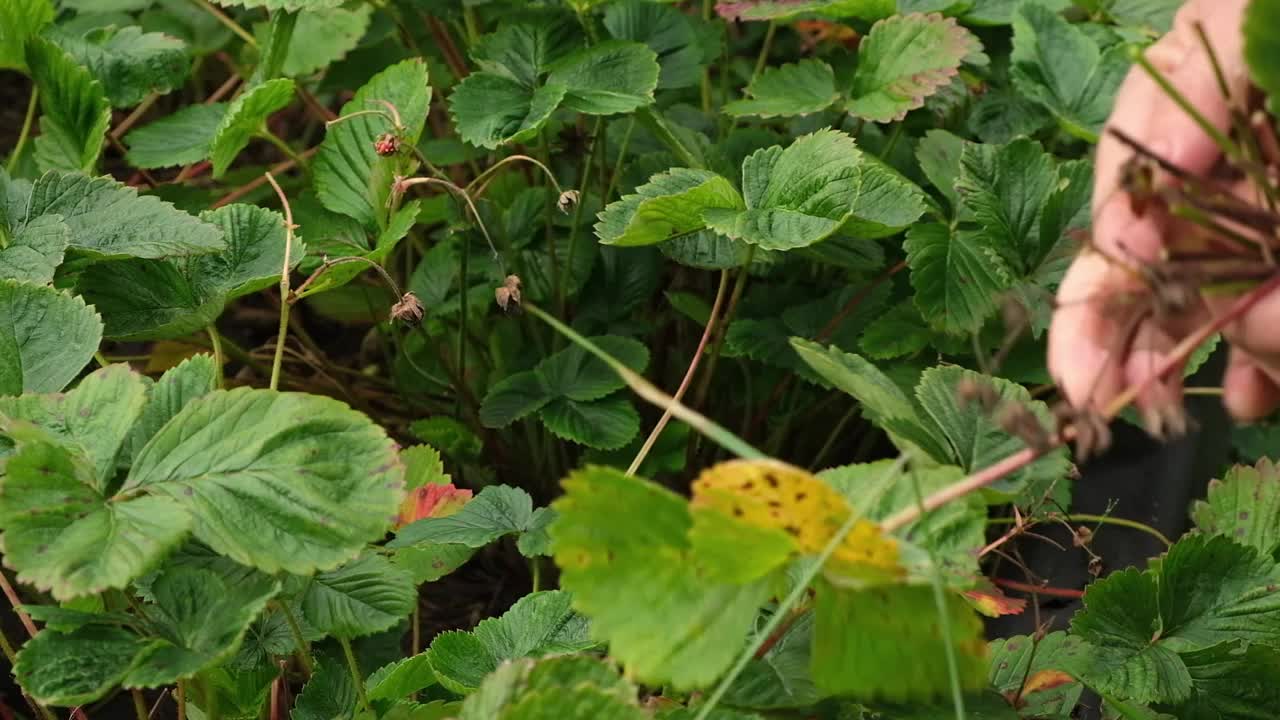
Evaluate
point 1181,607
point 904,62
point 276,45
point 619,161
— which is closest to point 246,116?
point 276,45

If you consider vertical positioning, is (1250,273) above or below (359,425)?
above

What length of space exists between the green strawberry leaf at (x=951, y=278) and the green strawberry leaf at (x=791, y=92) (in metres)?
0.14

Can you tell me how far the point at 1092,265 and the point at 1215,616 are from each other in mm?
333

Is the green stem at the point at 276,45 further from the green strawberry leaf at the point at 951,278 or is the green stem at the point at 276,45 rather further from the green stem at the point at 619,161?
the green strawberry leaf at the point at 951,278

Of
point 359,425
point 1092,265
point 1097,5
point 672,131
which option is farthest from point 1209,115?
point 1097,5

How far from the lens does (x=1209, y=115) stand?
21.8 inches

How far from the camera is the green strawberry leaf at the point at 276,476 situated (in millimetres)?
598

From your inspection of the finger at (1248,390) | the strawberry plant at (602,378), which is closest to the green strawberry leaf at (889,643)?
the strawberry plant at (602,378)

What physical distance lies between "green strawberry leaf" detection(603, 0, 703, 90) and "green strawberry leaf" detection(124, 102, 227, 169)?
0.36 metres

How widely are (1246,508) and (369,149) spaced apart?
71 centimetres

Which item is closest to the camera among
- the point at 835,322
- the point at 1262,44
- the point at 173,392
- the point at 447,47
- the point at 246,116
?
the point at 1262,44

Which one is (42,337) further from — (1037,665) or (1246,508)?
(1246,508)

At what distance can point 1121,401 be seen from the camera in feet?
1.57

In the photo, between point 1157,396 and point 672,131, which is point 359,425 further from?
point 672,131
